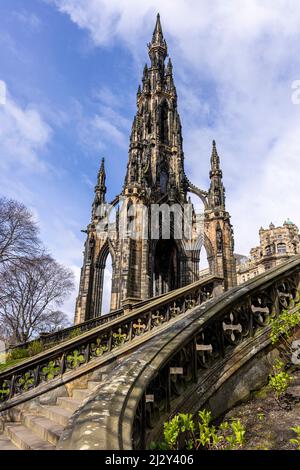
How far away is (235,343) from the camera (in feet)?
12.5

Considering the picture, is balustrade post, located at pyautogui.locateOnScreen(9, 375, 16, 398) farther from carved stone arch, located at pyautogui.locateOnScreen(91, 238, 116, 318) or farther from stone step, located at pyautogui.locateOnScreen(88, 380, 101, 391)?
carved stone arch, located at pyautogui.locateOnScreen(91, 238, 116, 318)

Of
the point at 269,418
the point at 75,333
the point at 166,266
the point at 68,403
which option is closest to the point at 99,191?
the point at 166,266

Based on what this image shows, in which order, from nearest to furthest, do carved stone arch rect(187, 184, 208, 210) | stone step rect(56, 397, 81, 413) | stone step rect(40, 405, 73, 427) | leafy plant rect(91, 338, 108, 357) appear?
1. stone step rect(40, 405, 73, 427)
2. stone step rect(56, 397, 81, 413)
3. leafy plant rect(91, 338, 108, 357)
4. carved stone arch rect(187, 184, 208, 210)

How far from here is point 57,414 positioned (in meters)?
4.41

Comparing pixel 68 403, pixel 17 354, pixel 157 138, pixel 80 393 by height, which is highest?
pixel 157 138

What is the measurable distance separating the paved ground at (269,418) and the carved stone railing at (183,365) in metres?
0.38

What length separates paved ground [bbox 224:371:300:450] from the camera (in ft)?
8.16

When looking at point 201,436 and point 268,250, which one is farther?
point 268,250

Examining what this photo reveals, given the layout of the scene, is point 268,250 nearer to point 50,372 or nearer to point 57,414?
point 50,372

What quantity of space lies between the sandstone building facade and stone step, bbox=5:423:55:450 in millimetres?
55961

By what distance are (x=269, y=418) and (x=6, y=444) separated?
361 centimetres

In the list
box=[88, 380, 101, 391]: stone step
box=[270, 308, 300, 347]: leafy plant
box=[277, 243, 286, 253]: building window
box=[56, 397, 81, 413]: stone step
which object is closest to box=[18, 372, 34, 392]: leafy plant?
box=[56, 397, 81, 413]: stone step

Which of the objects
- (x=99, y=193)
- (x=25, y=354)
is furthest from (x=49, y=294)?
(x=25, y=354)

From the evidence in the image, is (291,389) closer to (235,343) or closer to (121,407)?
(235,343)
